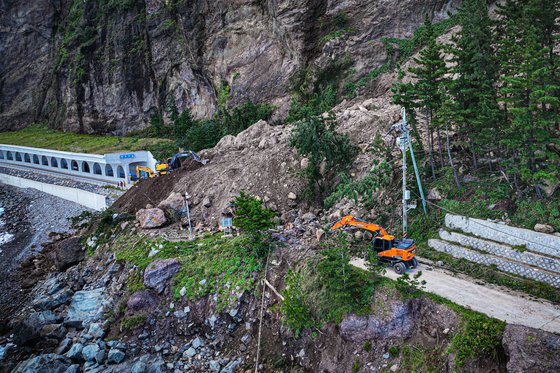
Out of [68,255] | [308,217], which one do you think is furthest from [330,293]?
[68,255]

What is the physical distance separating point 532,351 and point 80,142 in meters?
56.5

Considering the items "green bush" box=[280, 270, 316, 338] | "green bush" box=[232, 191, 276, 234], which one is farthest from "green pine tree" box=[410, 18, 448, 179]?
"green bush" box=[280, 270, 316, 338]

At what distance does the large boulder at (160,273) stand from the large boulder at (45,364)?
426 cm

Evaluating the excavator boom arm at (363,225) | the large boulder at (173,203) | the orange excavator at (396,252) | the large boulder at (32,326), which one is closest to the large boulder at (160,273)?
the large boulder at (32,326)

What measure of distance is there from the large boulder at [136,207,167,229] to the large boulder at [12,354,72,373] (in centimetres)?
867

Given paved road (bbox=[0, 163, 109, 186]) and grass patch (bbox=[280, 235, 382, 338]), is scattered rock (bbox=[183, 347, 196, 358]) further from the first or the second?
paved road (bbox=[0, 163, 109, 186])

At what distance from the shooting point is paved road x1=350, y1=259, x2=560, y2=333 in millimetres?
11734

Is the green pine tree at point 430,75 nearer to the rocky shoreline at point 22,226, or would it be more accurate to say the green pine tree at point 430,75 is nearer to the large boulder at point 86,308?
the large boulder at point 86,308

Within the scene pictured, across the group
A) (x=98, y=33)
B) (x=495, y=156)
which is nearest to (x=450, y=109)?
(x=495, y=156)

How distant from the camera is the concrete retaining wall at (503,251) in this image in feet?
44.9

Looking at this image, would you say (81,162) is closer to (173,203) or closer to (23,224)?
(23,224)

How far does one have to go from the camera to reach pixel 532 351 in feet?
34.2

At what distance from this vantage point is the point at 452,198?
17.9m

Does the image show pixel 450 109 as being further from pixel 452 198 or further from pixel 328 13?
pixel 328 13
